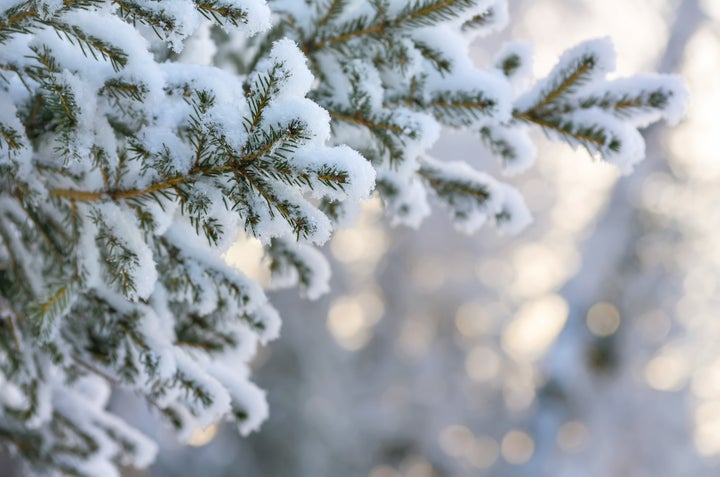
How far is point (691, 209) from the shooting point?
579 cm

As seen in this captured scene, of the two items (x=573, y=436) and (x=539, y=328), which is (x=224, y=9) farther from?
(x=539, y=328)

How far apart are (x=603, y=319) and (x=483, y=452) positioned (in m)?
5.25

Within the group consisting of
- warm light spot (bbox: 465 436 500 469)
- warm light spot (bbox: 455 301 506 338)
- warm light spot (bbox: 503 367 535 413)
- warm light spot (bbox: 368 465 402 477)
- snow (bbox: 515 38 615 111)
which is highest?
warm light spot (bbox: 455 301 506 338)

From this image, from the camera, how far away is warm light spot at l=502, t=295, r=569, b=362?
28.6 ft

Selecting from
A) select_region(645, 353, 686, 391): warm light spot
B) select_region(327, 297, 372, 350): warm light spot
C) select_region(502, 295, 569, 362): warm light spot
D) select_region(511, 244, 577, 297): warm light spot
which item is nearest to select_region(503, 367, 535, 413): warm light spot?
select_region(502, 295, 569, 362): warm light spot

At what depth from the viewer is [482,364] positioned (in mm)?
10258

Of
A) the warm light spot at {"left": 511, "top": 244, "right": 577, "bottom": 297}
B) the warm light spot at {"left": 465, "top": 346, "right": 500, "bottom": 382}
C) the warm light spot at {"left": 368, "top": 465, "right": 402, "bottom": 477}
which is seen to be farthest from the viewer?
the warm light spot at {"left": 368, "top": 465, "right": 402, "bottom": 477}

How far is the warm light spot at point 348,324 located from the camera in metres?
11.1

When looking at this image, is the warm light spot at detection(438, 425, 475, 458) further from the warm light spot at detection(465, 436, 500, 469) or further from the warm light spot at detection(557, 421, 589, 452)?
the warm light spot at detection(557, 421, 589, 452)

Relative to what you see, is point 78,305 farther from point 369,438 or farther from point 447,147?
point 369,438

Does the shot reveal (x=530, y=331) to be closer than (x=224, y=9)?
No

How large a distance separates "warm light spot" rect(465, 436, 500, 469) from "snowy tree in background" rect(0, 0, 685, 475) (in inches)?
343

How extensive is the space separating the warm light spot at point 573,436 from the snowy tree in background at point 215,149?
14.3ft

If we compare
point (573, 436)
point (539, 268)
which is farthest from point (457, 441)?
point (573, 436)
